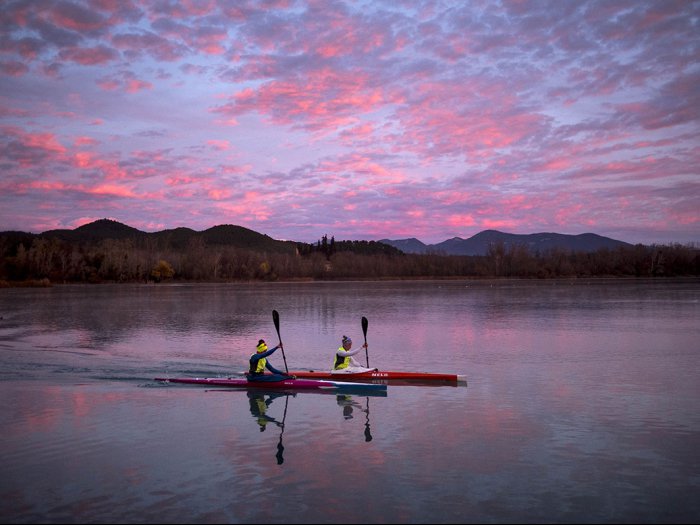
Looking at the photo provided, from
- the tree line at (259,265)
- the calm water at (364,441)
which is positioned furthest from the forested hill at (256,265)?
the calm water at (364,441)

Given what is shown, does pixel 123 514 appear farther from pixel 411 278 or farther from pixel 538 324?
pixel 411 278

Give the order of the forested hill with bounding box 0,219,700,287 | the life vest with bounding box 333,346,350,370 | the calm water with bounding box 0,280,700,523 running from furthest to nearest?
the forested hill with bounding box 0,219,700,287
the life vest with bounding box 333,346,350,370
the calm water with bounding box 0,280,700,523

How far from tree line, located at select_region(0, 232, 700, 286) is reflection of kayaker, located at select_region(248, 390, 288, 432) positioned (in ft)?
392

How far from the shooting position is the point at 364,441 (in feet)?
44.7

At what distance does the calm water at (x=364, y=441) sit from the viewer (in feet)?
32.2

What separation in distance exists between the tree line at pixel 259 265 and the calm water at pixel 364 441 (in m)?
116

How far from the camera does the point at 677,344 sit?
30219 mm

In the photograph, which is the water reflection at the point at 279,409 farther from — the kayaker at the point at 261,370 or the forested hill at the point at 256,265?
the forested hill at the point at 256,265

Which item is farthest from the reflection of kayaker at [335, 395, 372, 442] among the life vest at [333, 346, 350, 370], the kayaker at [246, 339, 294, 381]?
the kayaker at [246, 339, 294, 381]

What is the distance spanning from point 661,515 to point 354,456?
18.5ft

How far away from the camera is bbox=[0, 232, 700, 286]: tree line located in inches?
5591

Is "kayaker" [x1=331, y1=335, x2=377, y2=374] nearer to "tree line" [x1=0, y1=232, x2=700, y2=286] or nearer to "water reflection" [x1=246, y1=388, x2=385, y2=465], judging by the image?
"water reflection" [x1=246, y1=388, x2=385, y2=465]

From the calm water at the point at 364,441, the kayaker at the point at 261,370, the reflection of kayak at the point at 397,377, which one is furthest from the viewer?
the reflection of kayak at the point at 397,377

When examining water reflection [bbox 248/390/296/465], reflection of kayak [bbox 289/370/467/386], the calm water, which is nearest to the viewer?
the calm water
